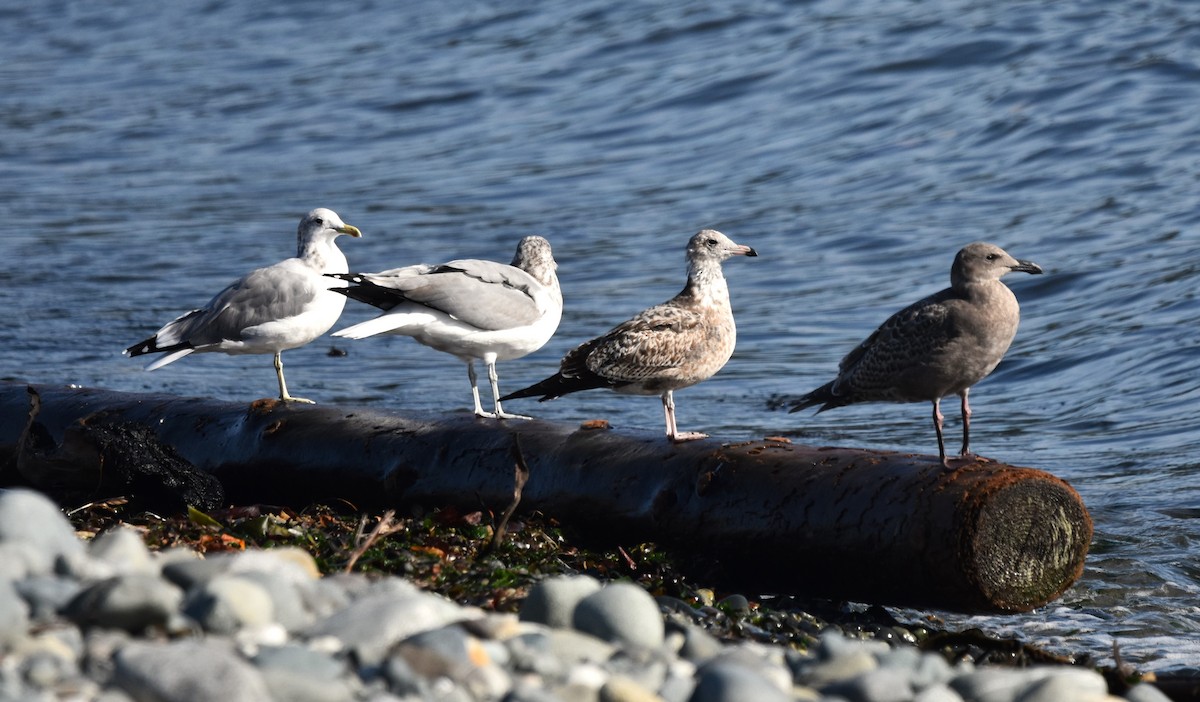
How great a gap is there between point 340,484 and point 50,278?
29.7 feet

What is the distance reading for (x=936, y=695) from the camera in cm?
366

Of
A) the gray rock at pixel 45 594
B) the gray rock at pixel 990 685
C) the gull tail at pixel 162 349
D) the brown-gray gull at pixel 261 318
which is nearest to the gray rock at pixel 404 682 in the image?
the gray rock at pixel 45 594

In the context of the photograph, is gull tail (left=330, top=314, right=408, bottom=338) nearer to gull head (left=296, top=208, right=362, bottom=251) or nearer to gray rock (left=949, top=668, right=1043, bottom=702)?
gull head (left=296, top=208, right=362, bottom=251)

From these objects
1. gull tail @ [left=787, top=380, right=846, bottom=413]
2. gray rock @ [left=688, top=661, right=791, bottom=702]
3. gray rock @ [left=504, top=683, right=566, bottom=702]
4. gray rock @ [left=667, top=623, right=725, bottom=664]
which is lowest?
gull tail @ [left=787, top=380, right=846, bottom=413]

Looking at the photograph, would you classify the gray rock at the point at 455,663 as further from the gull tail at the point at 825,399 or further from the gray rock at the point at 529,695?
the gull tail at the point at 825,399

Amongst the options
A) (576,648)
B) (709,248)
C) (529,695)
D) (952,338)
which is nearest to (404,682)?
(529,695)

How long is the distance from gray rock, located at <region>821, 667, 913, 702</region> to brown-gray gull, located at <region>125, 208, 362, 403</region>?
4299 millimetres

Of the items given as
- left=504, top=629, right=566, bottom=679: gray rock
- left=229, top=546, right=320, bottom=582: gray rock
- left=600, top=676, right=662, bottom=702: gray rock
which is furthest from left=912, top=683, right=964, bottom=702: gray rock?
left=229, top=546, right=320, bottom=582: gray rock

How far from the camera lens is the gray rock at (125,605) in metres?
3.36

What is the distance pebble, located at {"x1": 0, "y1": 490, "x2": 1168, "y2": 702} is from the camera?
3145mm

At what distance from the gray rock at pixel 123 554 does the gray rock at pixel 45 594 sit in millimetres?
176

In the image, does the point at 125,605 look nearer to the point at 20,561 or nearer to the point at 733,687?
the point at 20,561

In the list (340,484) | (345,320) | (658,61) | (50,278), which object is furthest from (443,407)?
(658,61)

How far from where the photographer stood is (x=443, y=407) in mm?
9922
